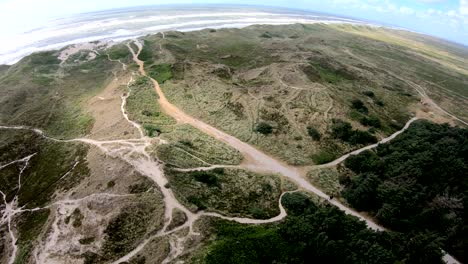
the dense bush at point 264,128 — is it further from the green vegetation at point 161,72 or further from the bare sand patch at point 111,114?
the green vegetation at point 161,72

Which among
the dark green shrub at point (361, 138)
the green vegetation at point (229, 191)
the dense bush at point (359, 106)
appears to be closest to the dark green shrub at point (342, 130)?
the dark green shrub at point (361, 138)

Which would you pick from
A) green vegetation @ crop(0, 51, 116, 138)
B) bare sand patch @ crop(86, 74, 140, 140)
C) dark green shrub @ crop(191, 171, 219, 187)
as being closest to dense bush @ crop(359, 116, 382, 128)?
dark green shrub @ crop(191, 171, 219, 187)

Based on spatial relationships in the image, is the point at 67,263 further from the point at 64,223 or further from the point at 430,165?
the point at 430,165

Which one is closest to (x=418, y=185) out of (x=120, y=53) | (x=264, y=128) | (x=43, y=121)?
(x=264, y=128)

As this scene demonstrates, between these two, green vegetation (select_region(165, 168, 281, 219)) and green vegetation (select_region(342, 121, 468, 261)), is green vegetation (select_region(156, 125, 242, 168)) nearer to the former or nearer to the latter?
green vegetation (select_region(165, 168, 281, 219))

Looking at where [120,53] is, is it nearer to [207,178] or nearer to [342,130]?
[207,178]
